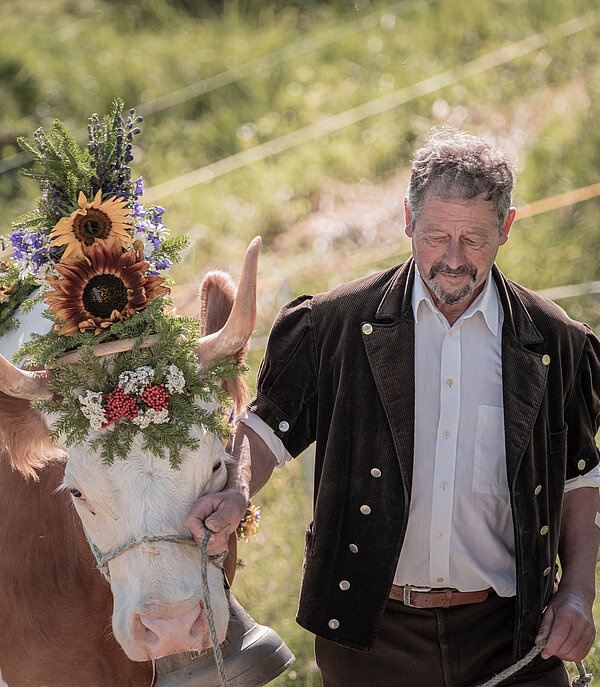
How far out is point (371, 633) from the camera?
125 inches

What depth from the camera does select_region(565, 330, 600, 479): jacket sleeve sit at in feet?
10.8

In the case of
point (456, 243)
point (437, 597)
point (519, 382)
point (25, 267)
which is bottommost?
point (437, 597)

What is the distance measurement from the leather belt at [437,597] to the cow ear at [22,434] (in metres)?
1.35

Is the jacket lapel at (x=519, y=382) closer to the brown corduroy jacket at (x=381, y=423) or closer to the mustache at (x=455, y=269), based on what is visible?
the brown corduroy jacket at (x=381, y=423)

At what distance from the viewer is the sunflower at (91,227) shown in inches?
119

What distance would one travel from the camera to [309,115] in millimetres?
10469

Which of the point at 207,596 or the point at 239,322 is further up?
the point at 239,322

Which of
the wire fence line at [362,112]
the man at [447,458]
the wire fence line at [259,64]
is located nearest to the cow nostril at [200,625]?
the man at [447,458]

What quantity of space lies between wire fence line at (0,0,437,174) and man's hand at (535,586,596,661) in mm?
9172

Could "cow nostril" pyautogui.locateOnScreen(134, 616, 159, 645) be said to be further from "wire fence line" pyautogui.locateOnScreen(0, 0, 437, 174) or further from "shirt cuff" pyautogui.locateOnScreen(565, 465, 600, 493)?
"wire fence line" pyautogui.locateOnScreen(0, 0, 437, 174)

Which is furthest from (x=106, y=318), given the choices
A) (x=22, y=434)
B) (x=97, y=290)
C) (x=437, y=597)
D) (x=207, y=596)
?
(x=437, y=597)

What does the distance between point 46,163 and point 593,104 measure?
6.99 meters

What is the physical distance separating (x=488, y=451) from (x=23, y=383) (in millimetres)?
1534

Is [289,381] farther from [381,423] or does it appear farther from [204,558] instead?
[204,558]
